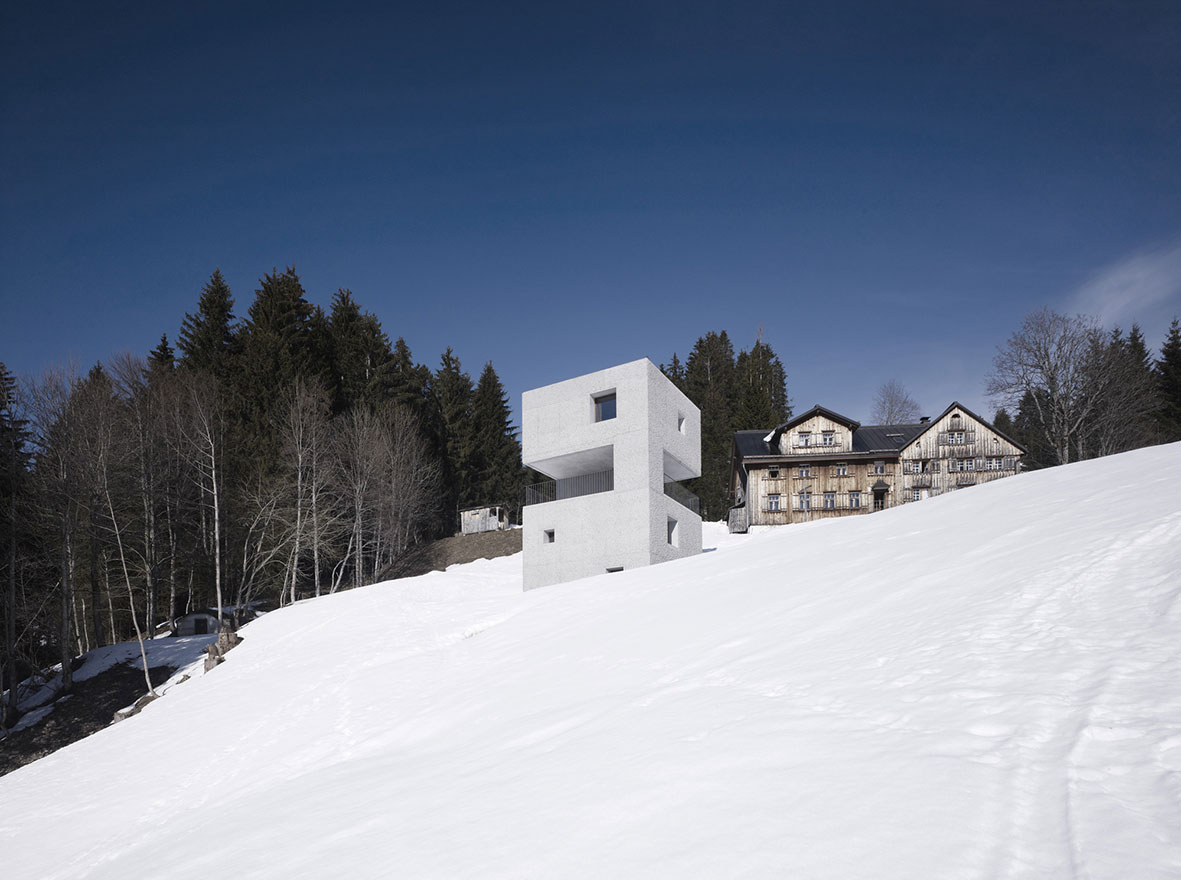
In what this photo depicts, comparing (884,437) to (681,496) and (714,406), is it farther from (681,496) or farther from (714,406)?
(681,496)

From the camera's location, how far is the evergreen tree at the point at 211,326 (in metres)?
42.0

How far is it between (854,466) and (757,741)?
3767cm

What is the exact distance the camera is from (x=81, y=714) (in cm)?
1919

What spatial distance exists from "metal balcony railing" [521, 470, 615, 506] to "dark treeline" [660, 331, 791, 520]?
1730cm

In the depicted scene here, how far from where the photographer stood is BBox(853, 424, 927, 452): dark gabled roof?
134ft

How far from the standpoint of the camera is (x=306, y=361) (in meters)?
40.7

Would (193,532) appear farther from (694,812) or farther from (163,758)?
(694,812)

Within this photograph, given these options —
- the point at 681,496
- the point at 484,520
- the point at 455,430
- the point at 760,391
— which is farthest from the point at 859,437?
the point at 455,430

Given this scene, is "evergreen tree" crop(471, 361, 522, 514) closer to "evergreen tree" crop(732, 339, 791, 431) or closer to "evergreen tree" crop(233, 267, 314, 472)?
"evergreen tree" crop(233, 267, 314, 472)

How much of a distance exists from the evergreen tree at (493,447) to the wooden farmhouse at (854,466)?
1721cm

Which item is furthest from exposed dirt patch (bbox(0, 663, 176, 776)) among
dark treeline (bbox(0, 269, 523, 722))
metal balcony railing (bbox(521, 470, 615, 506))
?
metal balcony railing (bbox(521, 470, 615, 506))

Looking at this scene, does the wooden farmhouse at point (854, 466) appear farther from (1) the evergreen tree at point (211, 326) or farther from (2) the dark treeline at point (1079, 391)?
(1) the evergreen tree at point (211, 326)

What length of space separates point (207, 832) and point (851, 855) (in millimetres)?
6788

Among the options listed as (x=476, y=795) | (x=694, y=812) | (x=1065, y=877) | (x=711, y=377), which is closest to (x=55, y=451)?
(x=476, y=795)
